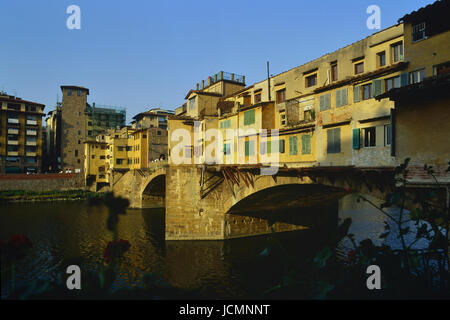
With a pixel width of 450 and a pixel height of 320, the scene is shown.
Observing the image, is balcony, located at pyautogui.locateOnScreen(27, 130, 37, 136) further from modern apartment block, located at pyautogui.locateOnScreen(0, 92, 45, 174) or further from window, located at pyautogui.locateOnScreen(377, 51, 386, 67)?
window, located at pyautogui.locateOnScreen(377, 51, 386, 67)

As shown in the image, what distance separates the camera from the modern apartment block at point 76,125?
79.7 meters

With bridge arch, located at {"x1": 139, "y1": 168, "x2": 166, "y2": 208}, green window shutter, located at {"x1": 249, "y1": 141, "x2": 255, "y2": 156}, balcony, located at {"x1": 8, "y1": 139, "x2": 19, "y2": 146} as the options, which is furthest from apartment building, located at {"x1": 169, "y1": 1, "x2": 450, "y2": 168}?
balcony, located at {"x1": 8, "y1": 139, "x2": 19, "y2": 146}

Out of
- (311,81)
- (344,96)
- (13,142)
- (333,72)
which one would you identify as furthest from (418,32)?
(13,142)

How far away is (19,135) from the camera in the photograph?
244 ft

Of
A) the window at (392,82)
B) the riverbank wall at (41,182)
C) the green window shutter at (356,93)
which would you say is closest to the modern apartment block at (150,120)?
the riverbank wall at (41,182)

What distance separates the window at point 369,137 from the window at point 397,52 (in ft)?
18.9

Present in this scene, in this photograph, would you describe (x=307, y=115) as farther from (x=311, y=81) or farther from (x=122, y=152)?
(x=122, y=152)

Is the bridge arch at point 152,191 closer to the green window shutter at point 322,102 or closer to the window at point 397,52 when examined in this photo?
the green window shutter at point 322,102

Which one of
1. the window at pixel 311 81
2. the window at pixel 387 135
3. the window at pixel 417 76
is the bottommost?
the window at pixel 387 135

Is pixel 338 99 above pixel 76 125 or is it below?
below

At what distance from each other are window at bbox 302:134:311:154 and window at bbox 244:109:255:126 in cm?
743

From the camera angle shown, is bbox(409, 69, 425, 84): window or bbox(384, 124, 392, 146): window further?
bbox(384, 124, 392, 146): window

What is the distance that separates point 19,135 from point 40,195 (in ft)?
75.4

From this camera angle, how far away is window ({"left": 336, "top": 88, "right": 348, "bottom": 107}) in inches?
776
